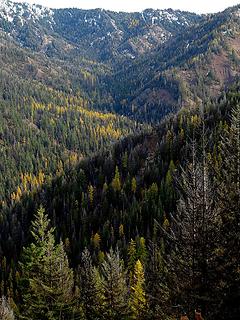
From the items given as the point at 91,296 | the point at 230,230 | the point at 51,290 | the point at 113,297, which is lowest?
the point at 91,296

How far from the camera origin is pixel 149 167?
192125 millimetres

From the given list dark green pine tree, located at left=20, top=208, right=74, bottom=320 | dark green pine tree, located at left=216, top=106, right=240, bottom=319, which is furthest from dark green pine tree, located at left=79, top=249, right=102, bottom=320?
dark green pine tree, located at left=216, top=106, right=240, bottom=319

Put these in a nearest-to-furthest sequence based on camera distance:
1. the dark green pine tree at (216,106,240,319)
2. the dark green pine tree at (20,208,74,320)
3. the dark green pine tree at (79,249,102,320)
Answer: the dark green pine tree at (216,106,240,319) < the dark green pine tree at (20,208,74,320) < the dark green pine tree at (79,249,102,320)

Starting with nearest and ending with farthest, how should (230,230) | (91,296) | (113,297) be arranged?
(230,230), (113,297), (91,296)

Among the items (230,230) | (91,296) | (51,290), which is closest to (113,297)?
(91,296)

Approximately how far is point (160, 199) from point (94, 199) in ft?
125

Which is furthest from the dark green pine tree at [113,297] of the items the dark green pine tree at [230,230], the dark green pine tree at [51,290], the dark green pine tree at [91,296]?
the dark green pine tree at [230,230]

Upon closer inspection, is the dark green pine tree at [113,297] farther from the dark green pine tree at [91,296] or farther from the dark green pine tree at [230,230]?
the dark green pine tree at [230,230]

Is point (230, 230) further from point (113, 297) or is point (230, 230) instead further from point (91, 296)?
point (91, 296)

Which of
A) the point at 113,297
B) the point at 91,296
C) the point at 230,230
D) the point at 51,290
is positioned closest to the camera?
the point at 230,230

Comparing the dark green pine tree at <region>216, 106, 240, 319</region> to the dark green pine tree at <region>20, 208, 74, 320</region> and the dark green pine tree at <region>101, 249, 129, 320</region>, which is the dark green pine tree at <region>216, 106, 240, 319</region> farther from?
the dark green pine tree at <region>101, 249, 129, 320</region>

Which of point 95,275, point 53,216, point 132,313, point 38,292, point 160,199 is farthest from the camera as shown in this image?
point 53,216

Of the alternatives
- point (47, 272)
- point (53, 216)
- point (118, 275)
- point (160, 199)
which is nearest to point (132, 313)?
point (118, 275)

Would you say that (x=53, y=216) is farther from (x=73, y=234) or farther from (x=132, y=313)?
(x=132, y=313)
